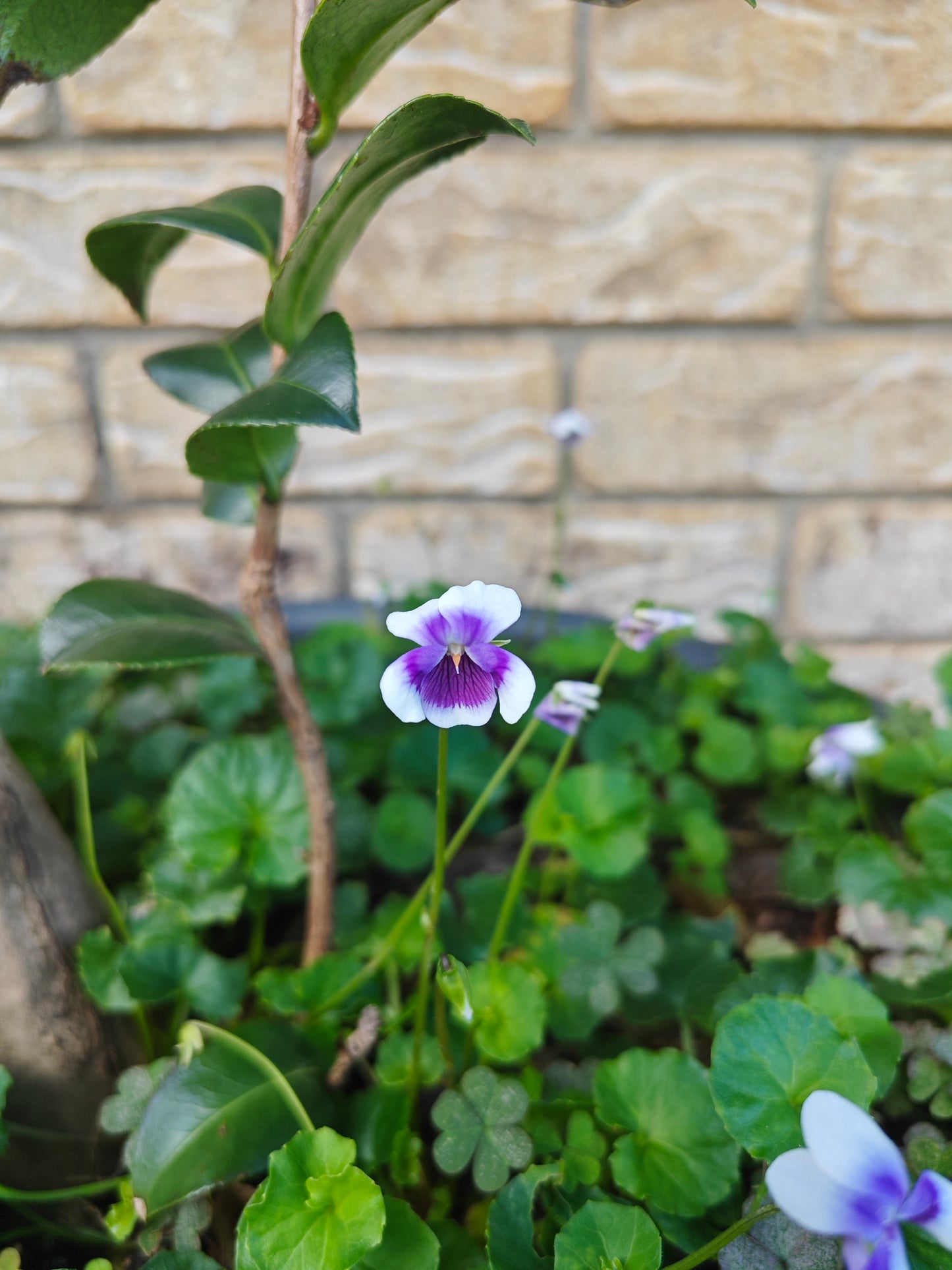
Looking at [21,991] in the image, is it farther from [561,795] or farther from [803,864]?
[803,864]

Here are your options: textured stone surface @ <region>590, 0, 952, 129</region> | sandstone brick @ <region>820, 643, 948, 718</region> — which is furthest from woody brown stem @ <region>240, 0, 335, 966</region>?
sandstone brick @ <region>820, 643, 948, 718</region>

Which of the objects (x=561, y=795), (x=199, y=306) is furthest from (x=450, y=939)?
(x=199, y=306)

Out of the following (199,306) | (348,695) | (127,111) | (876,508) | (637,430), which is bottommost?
(348,695)

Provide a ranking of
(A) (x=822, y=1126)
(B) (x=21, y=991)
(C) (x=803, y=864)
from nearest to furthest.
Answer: (A) (x=822, y=1126)
(B) (x=21, y=991)
(C) (x=803, y=864)

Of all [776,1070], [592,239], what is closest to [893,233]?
[592,239]

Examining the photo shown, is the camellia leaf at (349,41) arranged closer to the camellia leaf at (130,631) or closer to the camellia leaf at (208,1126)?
the camellia leaf at (130,631)

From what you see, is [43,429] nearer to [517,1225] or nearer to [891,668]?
[517,1225]

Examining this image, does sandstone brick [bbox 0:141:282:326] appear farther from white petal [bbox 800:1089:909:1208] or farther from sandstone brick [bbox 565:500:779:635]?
white petal [bbox 800:1089:909:1208]
